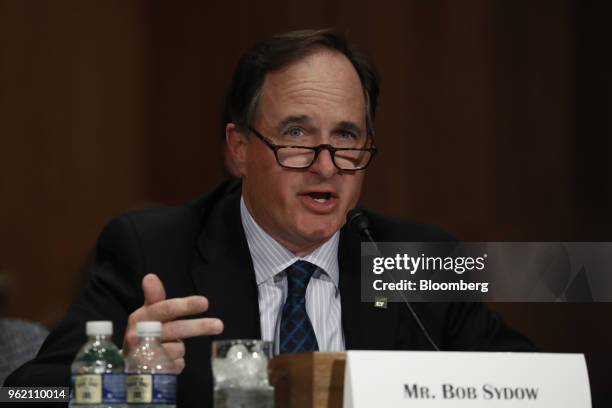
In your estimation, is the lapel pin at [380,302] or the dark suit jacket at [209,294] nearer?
the dark suit jacket at [209,294]

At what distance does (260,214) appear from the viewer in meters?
2.45

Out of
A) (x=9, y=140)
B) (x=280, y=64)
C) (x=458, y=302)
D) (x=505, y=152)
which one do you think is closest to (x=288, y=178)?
(x=280, y=64)

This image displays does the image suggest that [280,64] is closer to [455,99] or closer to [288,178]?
[288,178]

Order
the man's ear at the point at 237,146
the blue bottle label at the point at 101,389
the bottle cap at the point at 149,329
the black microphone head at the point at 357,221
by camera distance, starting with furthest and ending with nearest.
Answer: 1. the man's ear at the point at 237,146
2. the black microphone head at the point at 357,221
3. the bottle cap at the point at 149,329
4. the blue bottle label at the point at 101,389

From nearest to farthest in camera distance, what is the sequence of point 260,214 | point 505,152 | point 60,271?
point 260,214 → point 505,152 → point 60,271

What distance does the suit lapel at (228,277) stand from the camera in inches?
87.5

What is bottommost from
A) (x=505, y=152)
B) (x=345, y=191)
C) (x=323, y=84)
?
(x=345, y=191)

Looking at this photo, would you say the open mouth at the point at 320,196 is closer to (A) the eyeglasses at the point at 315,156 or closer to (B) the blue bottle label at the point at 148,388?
(A) the eyeglasses at the point at 315,156

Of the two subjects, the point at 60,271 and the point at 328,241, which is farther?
the point at 60,271

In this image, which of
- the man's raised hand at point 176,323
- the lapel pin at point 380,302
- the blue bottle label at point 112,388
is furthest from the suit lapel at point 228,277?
the blue bottle label at point 112,388

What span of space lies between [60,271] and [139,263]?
2.25 metres

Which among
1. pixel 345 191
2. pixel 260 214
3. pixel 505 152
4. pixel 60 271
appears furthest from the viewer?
pixel 60 271

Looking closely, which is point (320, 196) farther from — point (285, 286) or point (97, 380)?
point (97, 380)

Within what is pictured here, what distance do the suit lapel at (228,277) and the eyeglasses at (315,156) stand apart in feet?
0.81
